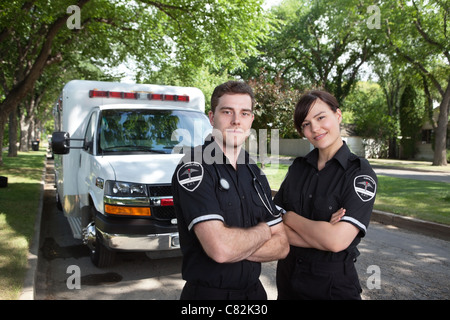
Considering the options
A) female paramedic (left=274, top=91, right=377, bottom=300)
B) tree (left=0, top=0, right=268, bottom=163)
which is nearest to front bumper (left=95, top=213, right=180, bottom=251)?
female paramedic (left=274, top=91, right=377, bottom=300)

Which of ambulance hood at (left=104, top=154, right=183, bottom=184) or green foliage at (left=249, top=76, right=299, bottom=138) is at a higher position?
green foliage at (left=249, top=76, right=299, bottom=138)

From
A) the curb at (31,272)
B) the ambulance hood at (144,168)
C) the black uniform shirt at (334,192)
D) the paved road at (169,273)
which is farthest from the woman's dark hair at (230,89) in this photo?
the curb at (31,272)

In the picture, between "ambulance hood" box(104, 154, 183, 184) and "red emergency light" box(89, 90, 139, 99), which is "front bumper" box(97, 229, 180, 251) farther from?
"red emergency light" box(89, 90, 139, 99)

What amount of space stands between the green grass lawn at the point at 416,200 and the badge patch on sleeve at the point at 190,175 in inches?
273

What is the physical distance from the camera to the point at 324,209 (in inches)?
87.3

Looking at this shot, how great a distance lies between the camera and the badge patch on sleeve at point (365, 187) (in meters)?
2.12

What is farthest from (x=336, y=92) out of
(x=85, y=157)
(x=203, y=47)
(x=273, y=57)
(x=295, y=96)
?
(x=85, y=157)

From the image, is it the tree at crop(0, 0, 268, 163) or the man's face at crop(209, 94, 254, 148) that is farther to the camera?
the tree at crop(0, 0, 268, 163)

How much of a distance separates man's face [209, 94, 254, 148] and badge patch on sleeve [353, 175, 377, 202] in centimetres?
70

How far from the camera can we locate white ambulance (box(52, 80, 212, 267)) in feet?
14.4

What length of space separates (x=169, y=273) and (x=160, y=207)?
1.02m

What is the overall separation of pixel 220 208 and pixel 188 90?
15.8 ft

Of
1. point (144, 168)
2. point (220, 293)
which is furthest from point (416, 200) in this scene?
point (220, 293)

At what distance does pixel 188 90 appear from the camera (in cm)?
651
